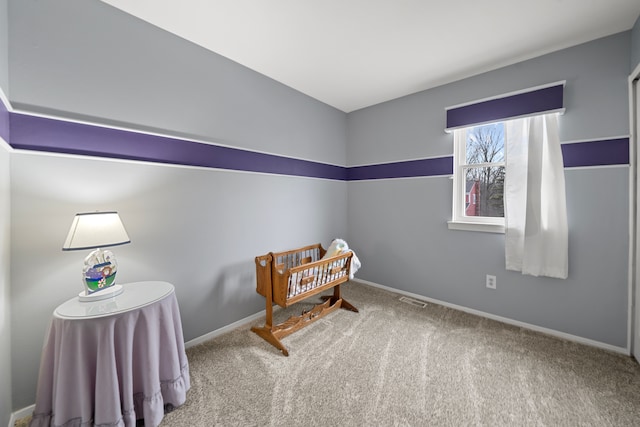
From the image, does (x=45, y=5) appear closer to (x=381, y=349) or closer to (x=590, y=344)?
(x=381, y=349)

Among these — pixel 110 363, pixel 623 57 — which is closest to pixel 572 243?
pixel 623 57

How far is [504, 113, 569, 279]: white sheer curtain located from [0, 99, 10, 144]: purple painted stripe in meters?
3.38

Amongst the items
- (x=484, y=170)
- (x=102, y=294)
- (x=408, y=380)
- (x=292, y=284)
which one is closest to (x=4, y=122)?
(x=102, y=294)

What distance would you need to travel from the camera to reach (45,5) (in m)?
1.34

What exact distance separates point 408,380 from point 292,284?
1037mm

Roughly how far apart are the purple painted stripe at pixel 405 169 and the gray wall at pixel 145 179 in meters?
1.00

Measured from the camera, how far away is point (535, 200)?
2029 millimetres

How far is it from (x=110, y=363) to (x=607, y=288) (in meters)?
3.27

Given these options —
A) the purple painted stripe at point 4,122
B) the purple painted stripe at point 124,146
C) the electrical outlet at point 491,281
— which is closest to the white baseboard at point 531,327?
the electrical outlet at point 491,281

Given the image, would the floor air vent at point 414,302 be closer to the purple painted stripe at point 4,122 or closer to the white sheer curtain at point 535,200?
the white sheer curtain at point 535,200

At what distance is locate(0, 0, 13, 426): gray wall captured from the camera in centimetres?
114

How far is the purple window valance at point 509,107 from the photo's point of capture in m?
1.95

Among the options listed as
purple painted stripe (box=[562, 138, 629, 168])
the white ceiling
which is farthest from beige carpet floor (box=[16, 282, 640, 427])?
the white ceiling

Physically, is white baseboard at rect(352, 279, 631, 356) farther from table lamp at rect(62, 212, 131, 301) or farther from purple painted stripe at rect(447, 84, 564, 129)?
table lamp at rect(62, 212, 131, 301)
